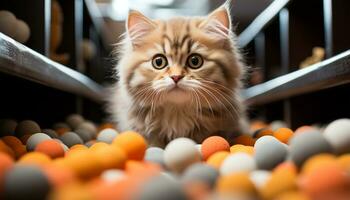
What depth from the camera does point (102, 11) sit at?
5.22m

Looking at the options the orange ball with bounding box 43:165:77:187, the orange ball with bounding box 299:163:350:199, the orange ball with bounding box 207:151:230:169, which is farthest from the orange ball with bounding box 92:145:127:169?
the orange ball with bounding box 299:163:350:199

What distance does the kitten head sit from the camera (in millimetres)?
1618

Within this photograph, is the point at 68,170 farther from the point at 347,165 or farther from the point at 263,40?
the point at 263,40

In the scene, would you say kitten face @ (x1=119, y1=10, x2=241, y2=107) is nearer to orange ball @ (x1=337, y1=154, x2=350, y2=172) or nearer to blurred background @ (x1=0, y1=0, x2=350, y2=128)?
blurred background @ (x1=0, y1=0, x2=350, y2=128)

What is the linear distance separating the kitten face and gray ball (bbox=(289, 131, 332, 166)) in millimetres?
675

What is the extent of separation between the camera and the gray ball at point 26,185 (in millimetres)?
747

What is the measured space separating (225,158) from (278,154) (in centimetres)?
14

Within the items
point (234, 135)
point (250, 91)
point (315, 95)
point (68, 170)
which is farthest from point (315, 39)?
point (68, 170)

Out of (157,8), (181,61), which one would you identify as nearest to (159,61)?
(181,61)

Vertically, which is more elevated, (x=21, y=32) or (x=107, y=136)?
(x=21, y=32)

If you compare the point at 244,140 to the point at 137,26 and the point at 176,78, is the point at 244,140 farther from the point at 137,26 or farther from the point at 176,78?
the point at 137,26

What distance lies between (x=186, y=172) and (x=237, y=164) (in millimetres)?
139

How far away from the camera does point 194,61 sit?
1.68 m

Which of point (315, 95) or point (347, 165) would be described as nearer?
point (347, 165)
